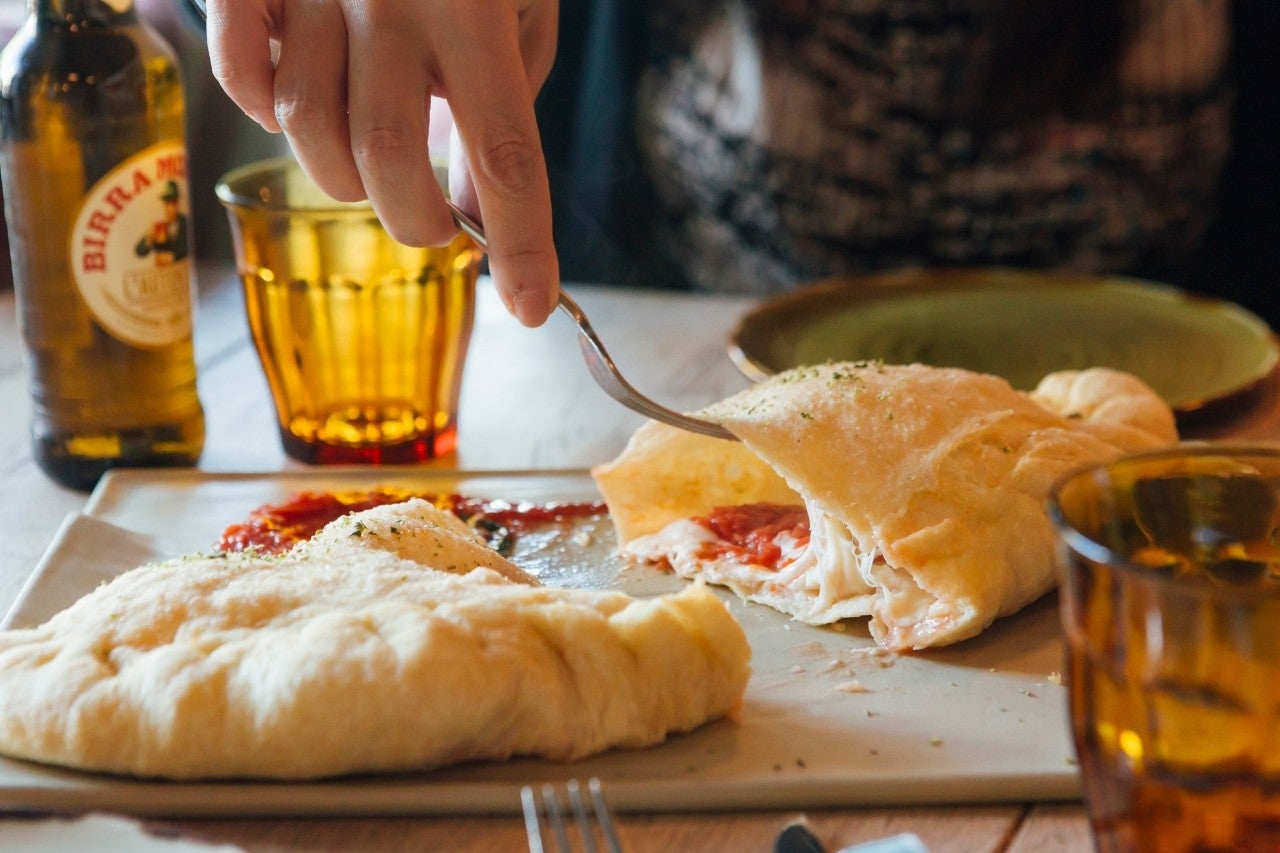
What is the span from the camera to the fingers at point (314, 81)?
135 cm

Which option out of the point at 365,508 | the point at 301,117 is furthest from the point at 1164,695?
the point at 365,508

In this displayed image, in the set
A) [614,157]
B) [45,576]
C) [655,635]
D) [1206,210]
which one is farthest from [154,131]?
[1206,210]

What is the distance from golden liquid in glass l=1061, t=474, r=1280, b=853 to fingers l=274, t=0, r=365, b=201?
0.86 metres

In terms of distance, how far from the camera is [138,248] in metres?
1.80

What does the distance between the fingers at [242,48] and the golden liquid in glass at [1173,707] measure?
948mm

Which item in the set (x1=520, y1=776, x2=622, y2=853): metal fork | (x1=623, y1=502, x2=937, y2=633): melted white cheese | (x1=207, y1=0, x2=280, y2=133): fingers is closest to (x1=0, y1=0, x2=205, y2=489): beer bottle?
(x1=207, y1=0, x2=280, y2=133): fingers

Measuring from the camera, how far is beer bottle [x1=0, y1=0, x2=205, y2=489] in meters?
1.70

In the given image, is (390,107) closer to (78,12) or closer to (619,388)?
(619,388)

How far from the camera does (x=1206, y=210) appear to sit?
3.22 metres

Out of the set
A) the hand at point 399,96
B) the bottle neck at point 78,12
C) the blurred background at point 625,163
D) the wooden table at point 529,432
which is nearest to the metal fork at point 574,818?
the wooden table at point 529,432

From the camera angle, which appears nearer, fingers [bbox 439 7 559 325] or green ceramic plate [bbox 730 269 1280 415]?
fingers [bbox 439 7 559 325]

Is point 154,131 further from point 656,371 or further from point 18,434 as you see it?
point 656,371

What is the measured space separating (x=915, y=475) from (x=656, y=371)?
3.30ft

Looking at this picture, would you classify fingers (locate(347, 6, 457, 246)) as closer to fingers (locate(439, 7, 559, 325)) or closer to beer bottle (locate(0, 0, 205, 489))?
fingers (locate(439, 7, 559, 325))
